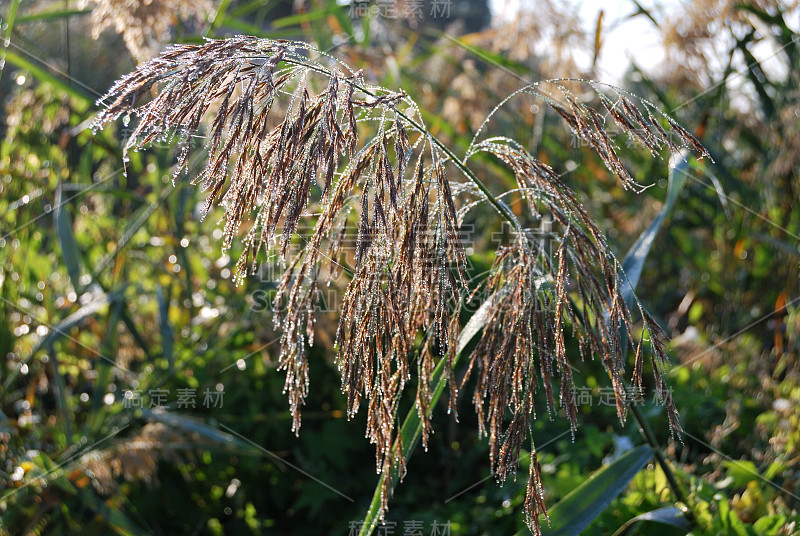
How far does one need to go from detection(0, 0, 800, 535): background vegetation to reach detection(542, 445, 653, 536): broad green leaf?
14 cm

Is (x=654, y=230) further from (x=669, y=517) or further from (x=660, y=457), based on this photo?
(x=669, y=517)

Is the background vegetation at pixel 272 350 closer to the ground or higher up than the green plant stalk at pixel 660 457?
higher up

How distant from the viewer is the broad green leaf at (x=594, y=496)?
4.73 feet

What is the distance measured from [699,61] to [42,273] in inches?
111

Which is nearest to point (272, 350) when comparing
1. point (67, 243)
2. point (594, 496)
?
point (67, 243)

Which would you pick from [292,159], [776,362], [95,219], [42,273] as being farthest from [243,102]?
[776,362]

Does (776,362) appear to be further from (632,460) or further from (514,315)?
(514,315)

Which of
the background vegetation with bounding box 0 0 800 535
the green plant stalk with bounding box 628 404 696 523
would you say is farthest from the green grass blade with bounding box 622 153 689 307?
the green plant stalk with bounding box 628 404 696 523

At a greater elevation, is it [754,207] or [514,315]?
[754,207]

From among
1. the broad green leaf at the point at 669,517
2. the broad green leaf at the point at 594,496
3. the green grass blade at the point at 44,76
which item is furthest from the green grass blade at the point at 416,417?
the green grass blade at the point at 44,76

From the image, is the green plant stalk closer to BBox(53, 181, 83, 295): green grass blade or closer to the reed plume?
the reed plume

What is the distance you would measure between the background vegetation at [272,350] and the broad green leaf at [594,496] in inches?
5.5

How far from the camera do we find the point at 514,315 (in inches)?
46.9

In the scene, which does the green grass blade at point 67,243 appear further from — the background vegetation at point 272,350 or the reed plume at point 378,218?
the reed plume at point 378,218
